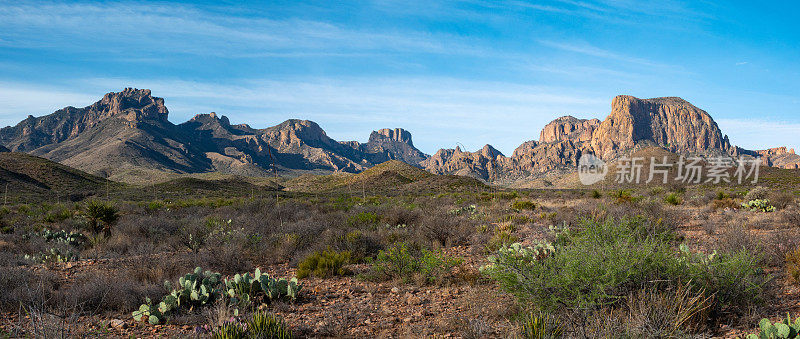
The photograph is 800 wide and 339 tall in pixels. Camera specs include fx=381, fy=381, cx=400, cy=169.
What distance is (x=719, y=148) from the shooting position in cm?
19062

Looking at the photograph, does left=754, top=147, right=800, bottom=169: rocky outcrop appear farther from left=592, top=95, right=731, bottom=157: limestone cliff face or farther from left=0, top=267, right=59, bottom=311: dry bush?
left=0, top=267, right=59, bottom=311: dry bush

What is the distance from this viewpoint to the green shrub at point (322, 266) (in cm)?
713

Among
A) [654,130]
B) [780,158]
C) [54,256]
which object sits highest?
[654,130]

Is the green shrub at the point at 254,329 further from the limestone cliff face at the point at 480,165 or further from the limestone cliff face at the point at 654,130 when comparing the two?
the limestone cliff face at the point at 654,130

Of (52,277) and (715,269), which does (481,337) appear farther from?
(52,277)

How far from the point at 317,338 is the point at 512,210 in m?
14.1

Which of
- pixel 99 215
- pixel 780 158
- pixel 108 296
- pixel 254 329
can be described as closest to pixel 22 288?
pixel 108 296

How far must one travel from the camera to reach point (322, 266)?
736cm

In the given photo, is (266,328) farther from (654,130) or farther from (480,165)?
(654,130)

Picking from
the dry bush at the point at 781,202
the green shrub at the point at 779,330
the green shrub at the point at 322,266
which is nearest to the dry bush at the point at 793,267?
the green shrub at the point at 779,330

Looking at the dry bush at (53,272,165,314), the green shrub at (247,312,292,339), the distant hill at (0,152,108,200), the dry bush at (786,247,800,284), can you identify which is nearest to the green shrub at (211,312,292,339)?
the green shrub at (247,312,292,339)

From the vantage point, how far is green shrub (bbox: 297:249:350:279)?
23.4 ft

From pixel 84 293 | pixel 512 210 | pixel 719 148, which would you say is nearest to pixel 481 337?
pixel 84 293

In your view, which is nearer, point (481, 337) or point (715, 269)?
point (481, 337)
